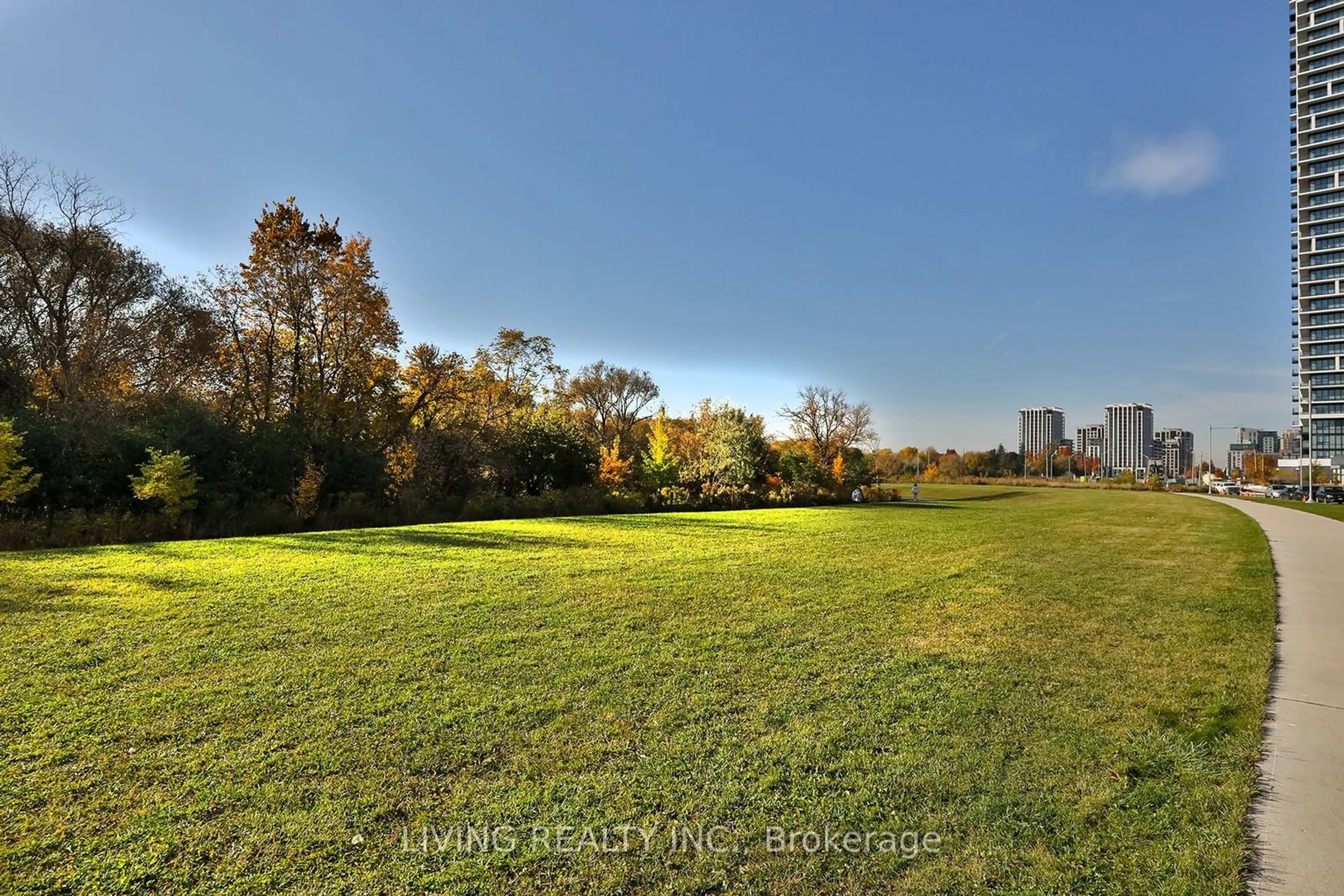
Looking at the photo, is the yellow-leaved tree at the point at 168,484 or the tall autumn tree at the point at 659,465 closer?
the yellow-leaved tree at the point at 168,484

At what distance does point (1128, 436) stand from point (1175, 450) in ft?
36.1

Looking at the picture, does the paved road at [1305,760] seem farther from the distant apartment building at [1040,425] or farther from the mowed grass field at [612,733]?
the distant apartment building at [1040,425]

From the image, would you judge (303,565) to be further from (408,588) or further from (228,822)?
(228,822)

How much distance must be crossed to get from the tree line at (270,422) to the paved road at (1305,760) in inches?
562

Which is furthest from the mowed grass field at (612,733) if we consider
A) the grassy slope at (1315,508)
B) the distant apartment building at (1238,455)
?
the distant apartment building at (1238,455)

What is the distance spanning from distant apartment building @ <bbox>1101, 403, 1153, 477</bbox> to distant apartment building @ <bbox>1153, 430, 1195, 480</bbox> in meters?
2.08

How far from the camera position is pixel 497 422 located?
20.6m

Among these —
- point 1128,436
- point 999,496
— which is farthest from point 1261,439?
point 999,496

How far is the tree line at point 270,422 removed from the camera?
11.4 m

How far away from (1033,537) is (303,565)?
44.1ft

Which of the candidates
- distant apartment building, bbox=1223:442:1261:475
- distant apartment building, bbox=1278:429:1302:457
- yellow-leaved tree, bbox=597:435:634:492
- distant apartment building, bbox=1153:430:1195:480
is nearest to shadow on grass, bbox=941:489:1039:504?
yellow-leaved tree, bbox=597:435:634:492

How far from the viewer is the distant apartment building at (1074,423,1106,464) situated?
5487 inches

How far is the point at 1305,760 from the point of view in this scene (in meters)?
3.04

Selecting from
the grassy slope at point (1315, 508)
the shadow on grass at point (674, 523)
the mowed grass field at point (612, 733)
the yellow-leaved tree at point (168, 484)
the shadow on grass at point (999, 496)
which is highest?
the yellow-leaved tree at point (168, 484)
